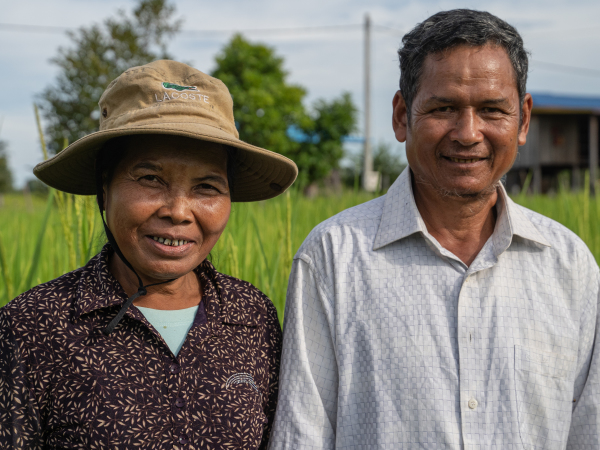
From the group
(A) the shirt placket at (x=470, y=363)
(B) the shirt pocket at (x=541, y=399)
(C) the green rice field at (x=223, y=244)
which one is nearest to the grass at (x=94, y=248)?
(C) the green rice field at (x=223, y=244)

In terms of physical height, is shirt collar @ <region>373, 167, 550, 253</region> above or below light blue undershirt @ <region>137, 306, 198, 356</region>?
above

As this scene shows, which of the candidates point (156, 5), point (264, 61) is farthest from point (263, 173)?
point (264, 61)

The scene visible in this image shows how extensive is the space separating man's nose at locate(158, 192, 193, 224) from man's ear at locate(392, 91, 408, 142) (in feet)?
2.15

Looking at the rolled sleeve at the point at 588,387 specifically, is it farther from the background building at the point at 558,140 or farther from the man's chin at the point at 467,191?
the background building at the point at 558,140

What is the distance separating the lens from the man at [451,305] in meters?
1.26

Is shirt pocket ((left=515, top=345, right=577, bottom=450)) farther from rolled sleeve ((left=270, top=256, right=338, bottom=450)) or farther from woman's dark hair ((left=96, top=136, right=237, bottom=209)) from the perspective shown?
woman's dark hair ((left=96, top=136, right=237, bottom=209))

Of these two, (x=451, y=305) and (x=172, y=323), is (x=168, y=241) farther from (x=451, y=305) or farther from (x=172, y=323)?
(x=451, y=305)

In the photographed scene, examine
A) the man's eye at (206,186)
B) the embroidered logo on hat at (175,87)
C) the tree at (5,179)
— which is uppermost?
the embroidered logo on hat at (175,87)

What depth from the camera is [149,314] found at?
1.24 metres

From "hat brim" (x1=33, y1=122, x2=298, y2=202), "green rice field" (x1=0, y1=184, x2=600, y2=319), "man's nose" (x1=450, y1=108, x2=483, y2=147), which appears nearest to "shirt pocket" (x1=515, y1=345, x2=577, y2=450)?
"man's nose" (x1=450, y1=108, x2=483, y2=147)

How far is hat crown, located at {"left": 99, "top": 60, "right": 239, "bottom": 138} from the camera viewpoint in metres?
1.19

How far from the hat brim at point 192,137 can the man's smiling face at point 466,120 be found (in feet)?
1.18

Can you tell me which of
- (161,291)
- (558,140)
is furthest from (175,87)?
(558,140)

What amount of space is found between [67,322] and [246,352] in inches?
15.9
